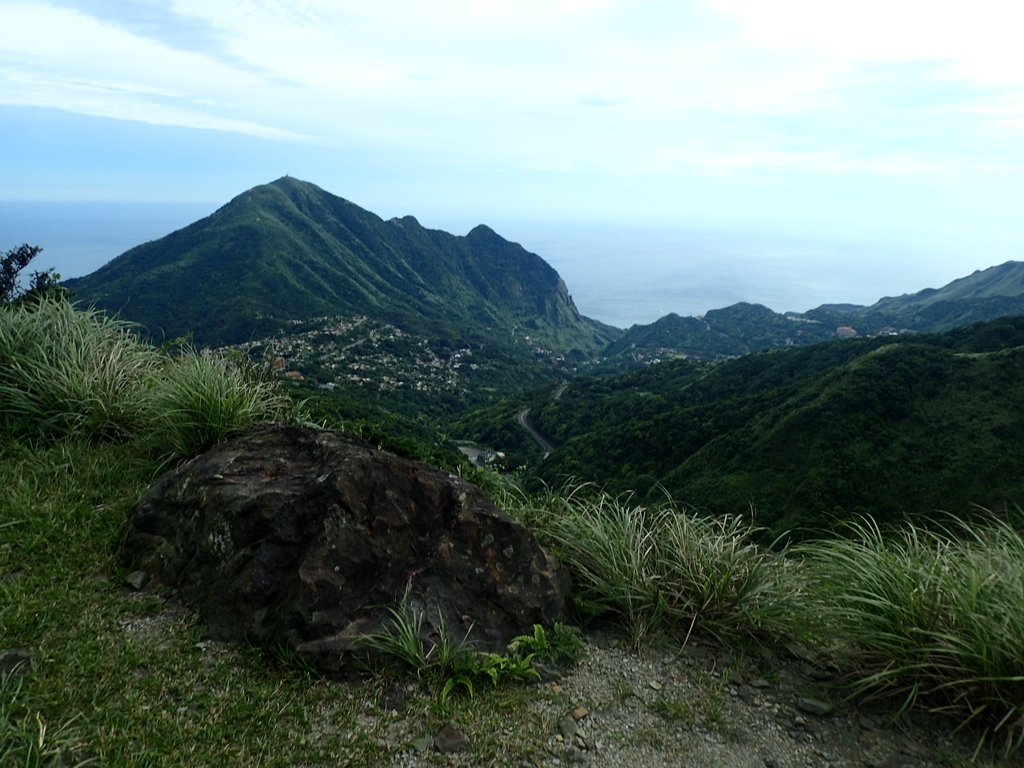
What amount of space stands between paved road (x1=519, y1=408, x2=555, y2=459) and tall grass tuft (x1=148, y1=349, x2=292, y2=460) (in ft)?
207

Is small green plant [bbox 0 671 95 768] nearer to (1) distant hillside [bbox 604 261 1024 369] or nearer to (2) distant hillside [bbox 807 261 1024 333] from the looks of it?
(1) distant hillside [bbox 604 261 1024 369]

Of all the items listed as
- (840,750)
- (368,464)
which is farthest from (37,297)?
(840,750)

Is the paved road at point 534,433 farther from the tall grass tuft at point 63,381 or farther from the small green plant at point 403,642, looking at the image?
the small green plant at point 403,642

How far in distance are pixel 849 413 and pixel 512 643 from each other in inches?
1753

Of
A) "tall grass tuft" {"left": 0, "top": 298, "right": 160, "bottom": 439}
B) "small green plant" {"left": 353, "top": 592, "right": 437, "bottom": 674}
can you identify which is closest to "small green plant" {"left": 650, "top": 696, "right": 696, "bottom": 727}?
"small green plant" {"left": 353, "top": 592, "right": 437, "bottom": 674}

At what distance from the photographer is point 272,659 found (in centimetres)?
311

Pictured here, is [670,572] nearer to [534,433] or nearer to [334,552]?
[334,552]

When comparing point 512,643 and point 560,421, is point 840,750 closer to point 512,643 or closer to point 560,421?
point 512,643

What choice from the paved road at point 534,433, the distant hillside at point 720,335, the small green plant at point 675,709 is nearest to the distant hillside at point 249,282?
the distant hillside at point 720,335

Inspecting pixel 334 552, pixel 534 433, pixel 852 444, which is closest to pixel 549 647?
pixel 334 552

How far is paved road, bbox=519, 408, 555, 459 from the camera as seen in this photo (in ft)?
236

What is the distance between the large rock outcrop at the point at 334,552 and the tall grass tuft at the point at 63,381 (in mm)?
2075

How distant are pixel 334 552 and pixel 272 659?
0.61m

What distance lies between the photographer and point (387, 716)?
2797 mm
